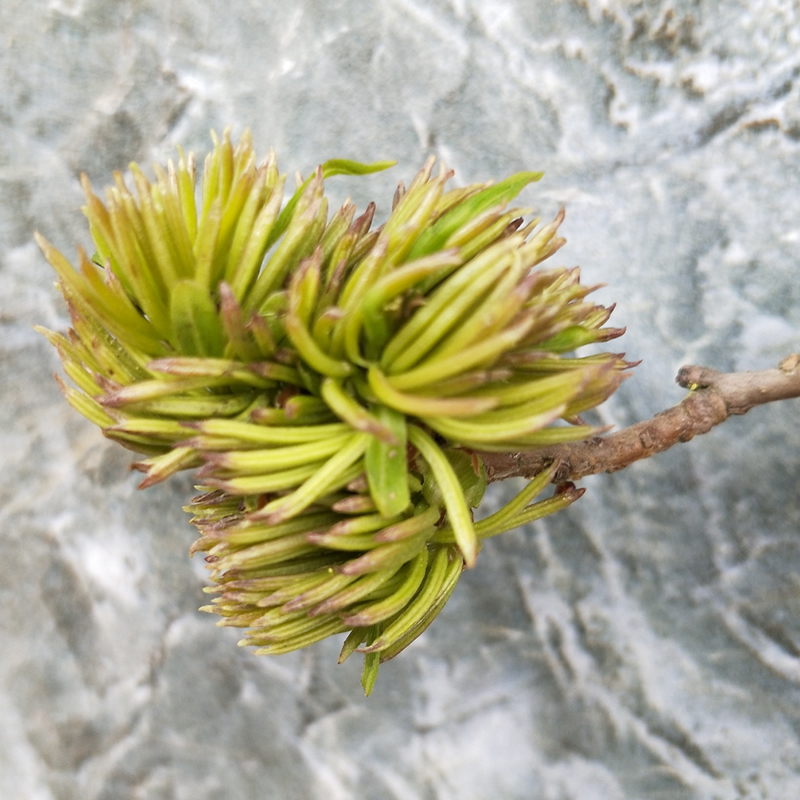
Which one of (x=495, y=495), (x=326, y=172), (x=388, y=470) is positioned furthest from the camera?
(x=495, y=495)

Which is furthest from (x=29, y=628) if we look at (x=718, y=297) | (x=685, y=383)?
(x=718, y=297)

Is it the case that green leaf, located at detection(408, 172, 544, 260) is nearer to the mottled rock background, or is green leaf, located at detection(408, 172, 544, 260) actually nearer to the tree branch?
the tree branch

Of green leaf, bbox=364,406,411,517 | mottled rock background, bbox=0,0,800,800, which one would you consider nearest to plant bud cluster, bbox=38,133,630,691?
green leaf, bbox=364,406,411,517

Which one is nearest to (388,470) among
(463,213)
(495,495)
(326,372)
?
(326,372)

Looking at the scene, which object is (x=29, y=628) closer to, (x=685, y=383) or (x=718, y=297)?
(x=685, y=383)

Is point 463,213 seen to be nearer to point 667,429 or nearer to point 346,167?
point 346,167

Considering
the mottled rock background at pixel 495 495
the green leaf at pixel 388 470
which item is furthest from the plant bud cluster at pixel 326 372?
the mottled rock background at pixel 495 495
